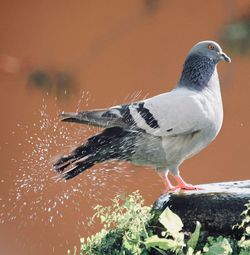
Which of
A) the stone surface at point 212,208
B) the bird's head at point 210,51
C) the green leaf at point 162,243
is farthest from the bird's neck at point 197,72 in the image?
the green leaf at point 162,243

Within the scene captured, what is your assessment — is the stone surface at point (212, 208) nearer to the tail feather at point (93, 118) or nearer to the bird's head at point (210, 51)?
the tail feather at point (93, 118)

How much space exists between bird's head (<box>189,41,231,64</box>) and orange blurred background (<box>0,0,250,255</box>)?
111 centimetres

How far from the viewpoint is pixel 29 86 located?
576 cm

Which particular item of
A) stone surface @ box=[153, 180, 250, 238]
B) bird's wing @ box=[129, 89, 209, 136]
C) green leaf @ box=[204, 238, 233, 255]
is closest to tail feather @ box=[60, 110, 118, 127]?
bird's wing @ box=[129, 89, 209, 136]

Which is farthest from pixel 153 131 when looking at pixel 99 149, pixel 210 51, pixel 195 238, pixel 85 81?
pixel 85 81

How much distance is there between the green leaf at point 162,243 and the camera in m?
3.26

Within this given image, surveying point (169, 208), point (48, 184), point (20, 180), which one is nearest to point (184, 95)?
point (169, 208)

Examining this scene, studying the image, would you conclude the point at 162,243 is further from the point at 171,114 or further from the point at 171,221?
the point at 171,114

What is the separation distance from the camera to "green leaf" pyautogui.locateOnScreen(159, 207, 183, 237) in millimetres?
3334

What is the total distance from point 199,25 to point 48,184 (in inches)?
47.5

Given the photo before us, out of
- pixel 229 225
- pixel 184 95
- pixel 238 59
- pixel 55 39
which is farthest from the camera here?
pixel 55 39

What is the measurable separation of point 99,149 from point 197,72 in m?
0.52

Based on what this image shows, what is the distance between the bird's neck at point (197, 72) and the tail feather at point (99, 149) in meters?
0.32

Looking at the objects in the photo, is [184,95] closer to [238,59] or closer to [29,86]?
[238,59]
